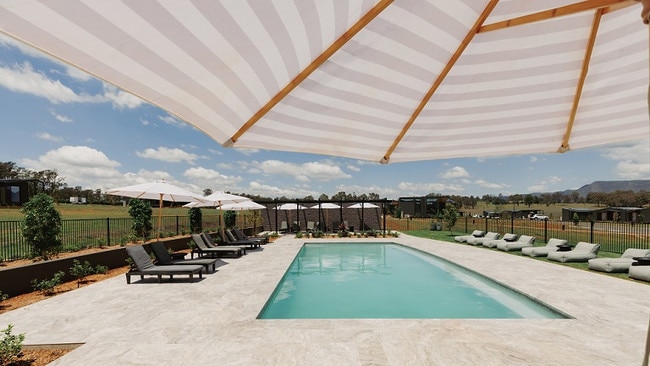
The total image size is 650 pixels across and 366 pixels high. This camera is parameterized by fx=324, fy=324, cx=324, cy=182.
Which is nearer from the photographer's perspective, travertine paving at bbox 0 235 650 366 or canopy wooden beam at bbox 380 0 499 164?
canopy wooden beam at bbox 380 0 499 164

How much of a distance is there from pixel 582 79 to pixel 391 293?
773 centimetres

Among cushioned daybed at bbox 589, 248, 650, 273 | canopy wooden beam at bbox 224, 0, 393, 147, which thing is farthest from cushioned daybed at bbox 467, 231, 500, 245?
canopy wooden beam at bbox 224, 0, 393, 147

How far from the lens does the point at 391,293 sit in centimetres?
936

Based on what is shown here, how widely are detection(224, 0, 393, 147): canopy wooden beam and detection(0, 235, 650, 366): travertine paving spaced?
2959 millimetres

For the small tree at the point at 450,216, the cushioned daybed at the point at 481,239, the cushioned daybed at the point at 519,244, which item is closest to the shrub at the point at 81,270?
the cushioned daybed at the point at 519,244

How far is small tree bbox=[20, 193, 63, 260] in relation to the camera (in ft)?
28.5

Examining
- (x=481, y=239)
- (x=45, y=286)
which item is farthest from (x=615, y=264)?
(x=45, y=286)

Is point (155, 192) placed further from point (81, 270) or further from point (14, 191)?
point (14, 191)

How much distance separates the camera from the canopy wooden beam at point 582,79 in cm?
241

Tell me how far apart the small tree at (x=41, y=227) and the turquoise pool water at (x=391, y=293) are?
A: 6.38 metres

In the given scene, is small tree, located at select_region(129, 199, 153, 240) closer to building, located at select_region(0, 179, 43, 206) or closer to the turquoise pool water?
the turquoise pool water

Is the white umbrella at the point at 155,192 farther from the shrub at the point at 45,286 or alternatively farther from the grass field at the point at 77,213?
the grass field at the point at 77,213

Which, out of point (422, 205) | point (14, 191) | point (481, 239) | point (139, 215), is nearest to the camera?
point (139, 215)

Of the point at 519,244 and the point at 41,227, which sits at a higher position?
the point at 41,227
